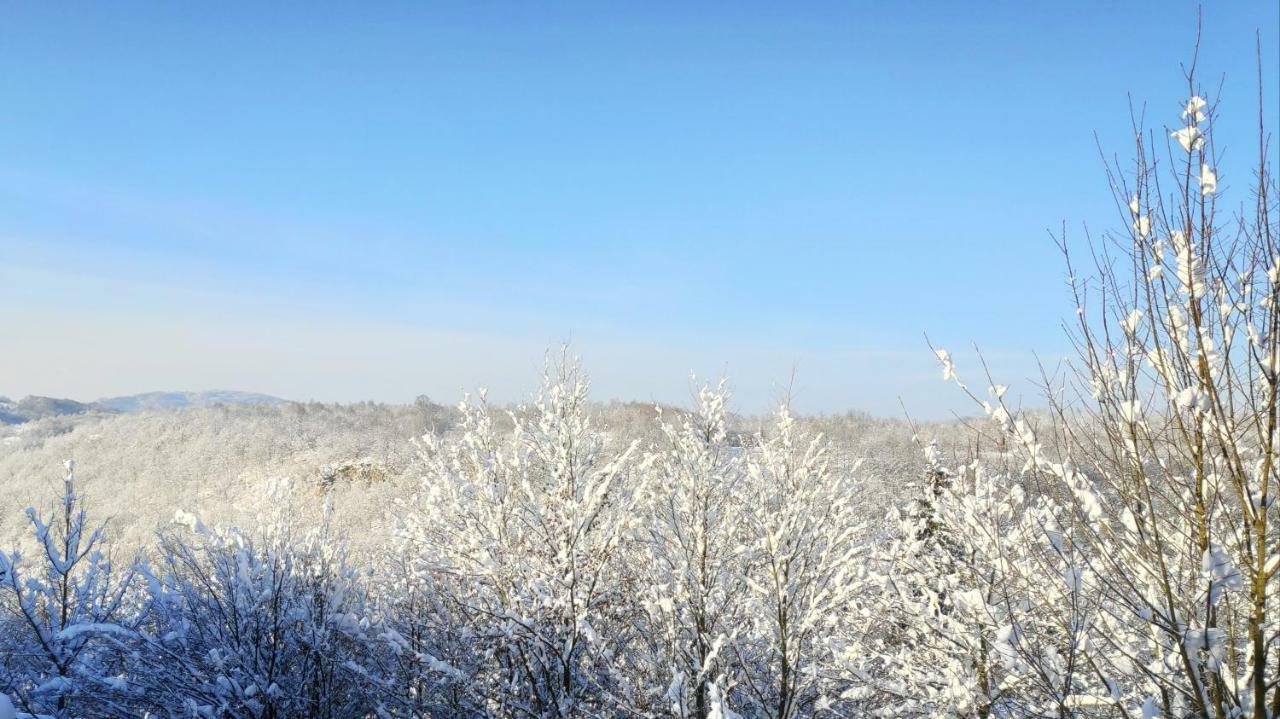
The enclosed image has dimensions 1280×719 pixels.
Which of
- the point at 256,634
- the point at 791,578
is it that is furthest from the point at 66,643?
the point at 791,578

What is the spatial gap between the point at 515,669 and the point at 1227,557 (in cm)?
777

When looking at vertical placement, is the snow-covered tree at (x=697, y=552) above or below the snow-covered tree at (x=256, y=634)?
above

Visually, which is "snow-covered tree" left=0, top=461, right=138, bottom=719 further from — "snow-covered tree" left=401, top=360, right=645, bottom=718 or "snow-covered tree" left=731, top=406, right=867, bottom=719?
"snow-covered tree" left=731, top=406, right=867, bottom=719

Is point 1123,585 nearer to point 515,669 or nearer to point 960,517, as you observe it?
point 960,517

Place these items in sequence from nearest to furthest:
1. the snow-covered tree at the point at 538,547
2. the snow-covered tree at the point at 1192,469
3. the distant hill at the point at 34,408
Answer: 1. the snow-covered tree at the point at 1192,469
2. the snow-covered tree at the point at 538,547
3. the distant hill at the point at 34,408

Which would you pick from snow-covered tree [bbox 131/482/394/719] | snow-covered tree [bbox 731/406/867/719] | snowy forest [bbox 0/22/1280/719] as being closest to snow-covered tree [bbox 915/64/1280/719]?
snowy forest [bbox 0/22/1280/719]

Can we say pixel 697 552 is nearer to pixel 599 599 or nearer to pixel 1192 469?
pixel 599 599

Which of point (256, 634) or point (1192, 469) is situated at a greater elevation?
point (1192, 469)

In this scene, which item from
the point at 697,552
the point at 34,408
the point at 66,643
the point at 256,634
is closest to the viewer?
the point at 66,643

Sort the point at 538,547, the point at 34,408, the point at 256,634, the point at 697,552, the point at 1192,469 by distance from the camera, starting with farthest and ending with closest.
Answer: the point at 34,408, the point at 256,634, the point at 697,552, the point at 538,547, the point at 1192,469

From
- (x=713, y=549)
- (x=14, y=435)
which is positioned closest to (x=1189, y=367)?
(x=713, y=549)

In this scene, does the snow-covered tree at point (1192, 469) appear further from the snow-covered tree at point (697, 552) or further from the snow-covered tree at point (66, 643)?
the snow-covered tree at point (66, 643)

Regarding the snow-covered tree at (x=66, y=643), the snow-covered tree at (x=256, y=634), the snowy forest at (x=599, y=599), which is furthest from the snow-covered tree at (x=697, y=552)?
the snow-covered tree at (x=66, y=643)

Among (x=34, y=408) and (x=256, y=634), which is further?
(x=34, y=408)
